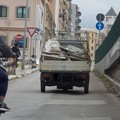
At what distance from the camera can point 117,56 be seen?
77.8ft

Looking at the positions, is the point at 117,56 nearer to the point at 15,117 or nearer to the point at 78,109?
the point at 78,109

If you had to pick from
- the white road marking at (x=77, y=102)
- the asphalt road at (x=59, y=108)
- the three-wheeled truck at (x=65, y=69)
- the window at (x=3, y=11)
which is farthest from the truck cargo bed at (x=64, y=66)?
the window at (x=3, y=11)

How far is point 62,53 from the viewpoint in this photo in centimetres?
2061

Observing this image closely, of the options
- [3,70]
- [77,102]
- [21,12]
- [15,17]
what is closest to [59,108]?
[77,102]

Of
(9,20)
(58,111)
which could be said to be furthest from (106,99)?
(9,20)

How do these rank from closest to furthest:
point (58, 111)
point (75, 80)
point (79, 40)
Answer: point (58, 111), point (75, 80), point (79, 40)

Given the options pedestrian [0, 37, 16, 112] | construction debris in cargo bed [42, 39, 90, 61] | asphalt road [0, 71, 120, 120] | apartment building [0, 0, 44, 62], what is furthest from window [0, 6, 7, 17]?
pedestrian [0, 37, 16, 112]

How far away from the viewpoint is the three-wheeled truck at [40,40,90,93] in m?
19.9

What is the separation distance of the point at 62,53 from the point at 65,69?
3.06ft

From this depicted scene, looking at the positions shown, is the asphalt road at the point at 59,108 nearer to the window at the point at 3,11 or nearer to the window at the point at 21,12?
the window at the point at 21,12

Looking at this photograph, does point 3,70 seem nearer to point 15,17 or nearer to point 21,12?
point 21,12

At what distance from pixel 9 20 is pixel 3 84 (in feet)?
214

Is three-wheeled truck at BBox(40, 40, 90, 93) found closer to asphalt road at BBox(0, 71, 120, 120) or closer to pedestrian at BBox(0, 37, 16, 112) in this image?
asphalt road at BBox(0, 71, 120, 120)

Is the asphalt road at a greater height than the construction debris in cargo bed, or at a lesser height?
lesser
